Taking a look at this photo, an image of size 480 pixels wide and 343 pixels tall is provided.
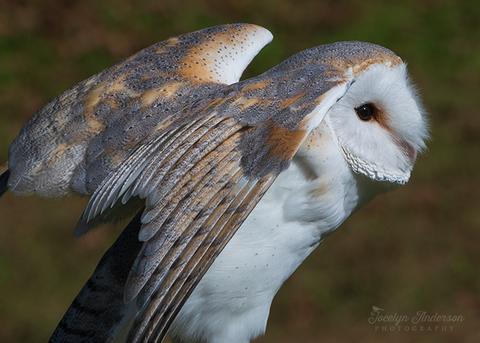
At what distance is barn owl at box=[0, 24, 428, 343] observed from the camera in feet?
2.66

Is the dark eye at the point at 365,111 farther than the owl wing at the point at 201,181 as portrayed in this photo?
Yes

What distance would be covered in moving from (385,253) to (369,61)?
190 centimetres

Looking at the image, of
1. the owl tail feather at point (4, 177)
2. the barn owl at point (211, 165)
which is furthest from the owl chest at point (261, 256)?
the owl tail feather at point (4, 177)

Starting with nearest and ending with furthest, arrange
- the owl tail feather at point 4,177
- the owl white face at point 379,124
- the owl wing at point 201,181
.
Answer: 1. the owl wing at point 201,181
2. the owl white face at point 379,124
3. the owl tail feather at point 4,177

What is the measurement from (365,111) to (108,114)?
534mm

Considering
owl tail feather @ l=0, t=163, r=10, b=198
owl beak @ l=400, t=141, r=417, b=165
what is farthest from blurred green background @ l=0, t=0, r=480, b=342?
owl tail feather @ l=0, t=163, r=10, b=198

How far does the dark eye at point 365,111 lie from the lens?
1011mm

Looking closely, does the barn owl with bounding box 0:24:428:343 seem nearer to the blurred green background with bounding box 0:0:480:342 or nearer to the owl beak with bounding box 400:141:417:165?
the owl beak with bounding box 400:141:417:165

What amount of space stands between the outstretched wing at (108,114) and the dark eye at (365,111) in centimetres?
31

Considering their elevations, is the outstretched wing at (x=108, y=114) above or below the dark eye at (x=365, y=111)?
above

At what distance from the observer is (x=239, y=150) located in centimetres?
83

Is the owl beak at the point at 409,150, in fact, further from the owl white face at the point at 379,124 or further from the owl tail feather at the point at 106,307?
the owl tail feather at the point at 106,307

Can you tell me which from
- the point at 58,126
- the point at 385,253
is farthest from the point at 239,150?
the point at 385,253

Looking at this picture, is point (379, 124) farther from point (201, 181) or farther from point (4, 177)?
point (4, 177)
